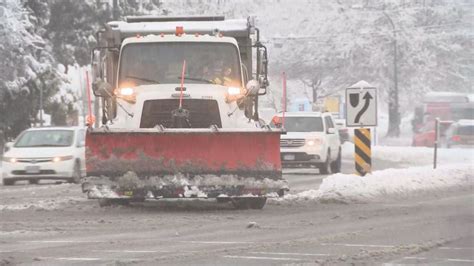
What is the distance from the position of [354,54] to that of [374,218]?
49308 millimetres

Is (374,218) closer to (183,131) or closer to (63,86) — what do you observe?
(183,131)

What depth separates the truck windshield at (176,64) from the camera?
15.7m

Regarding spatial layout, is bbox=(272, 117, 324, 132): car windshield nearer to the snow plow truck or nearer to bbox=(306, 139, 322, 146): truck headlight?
bbox=(306, 139, 322, 146): truck headlight

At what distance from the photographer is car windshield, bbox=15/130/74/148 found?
24.0m

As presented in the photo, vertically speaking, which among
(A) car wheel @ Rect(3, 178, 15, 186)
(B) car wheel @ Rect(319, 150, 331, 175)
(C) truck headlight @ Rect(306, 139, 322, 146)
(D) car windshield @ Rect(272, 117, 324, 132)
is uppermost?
(D) car windshield @ Rect(272, 117, 324, 132)

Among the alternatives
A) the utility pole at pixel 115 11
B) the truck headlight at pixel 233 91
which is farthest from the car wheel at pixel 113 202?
the utility pole at pixel 115 11

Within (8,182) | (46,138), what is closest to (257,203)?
(8,182)

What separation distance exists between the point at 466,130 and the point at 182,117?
1290 inches

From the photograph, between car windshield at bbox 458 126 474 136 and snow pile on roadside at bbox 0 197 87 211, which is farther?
car windshield at bbox 458 126 474 136

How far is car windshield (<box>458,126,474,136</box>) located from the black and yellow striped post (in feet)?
90.9

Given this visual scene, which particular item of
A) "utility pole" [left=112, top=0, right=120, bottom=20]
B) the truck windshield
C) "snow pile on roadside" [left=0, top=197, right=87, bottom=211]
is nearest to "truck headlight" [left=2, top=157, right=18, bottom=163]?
"snow pile on roadside" [left=0, top=197, right=87, bottom=211]

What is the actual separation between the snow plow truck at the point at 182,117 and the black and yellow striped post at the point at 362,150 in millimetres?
2439

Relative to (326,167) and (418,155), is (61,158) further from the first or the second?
(418,155)

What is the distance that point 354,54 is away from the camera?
62375 mm
